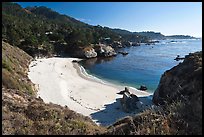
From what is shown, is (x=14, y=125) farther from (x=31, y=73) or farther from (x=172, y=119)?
(x=31, y=73)

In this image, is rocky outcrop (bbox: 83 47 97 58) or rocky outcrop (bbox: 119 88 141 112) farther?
rocky outcrop (bbox: 83 47 97 58)

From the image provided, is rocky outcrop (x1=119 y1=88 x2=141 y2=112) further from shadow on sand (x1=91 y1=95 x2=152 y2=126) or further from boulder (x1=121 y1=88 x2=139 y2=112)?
shadow on sand (x1=91 y1=95 x2=152 y2=126)

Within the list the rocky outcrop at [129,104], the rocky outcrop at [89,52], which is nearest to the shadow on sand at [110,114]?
the rocky outcrop at [129,104]

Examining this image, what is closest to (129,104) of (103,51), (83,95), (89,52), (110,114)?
(110,114)

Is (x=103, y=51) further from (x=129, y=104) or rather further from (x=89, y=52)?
(x=129, y=104)

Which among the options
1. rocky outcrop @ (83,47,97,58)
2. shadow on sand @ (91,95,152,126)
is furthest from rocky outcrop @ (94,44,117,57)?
shadow on sand @ (91,95,152,126)

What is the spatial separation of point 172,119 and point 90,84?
104 ft

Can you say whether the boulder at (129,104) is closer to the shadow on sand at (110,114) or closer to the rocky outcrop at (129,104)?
the rocky outcrop at (129,104)

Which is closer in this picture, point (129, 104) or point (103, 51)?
point (129, 104)

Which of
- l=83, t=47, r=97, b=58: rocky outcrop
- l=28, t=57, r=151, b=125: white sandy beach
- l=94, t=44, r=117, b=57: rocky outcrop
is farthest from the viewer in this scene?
l=94, t=44, r=117, b=57: rocky outcrop

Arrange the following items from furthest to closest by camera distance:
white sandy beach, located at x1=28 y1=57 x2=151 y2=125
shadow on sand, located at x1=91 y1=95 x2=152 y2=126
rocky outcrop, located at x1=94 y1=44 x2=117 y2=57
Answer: rocky outcrop, located at x1=94 y1=44 x2=117 y2=57 → white sandy beach, located at x1=28 y1=57 x2=151 y2=125 → shadow on sand, located at x1=91 y1=95 x2=152 y2=126

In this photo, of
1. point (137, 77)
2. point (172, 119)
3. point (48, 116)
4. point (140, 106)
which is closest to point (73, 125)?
point (48, 116)

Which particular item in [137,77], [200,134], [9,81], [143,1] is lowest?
[137,77]

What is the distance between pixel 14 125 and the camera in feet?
23.4
